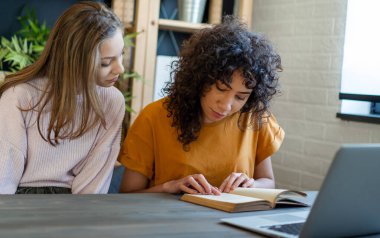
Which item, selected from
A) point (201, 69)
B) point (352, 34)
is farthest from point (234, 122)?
point (352, 34)

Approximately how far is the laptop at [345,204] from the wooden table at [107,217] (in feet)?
0.28

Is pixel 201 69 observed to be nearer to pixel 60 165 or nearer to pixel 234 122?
pixel 234 122

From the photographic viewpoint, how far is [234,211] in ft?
4.67

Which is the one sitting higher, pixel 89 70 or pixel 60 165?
pixel 89 70

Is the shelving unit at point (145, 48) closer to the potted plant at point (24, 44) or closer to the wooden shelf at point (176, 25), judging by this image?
the wooden shelf at point (176, 25)

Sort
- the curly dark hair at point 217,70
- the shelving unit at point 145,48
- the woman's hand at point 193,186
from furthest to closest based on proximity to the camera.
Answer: the shelving unit at point 145,48 < the curly dark hair at point 217,70 < the woman's hand at point 193,186

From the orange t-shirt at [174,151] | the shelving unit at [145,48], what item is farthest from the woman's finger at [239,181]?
the shelving unit at [145,48]

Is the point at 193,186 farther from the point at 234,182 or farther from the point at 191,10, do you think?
the point at 191,10

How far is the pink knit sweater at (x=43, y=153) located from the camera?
171 cm

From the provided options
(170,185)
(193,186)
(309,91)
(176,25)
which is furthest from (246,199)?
(176,25)

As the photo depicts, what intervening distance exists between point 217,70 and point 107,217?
23.9 inches

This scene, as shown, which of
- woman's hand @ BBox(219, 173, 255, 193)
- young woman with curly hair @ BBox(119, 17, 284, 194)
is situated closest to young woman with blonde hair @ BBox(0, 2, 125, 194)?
young woman with curly hair @ BBox(119, 17, 284, 194)

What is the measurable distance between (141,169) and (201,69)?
357 mm

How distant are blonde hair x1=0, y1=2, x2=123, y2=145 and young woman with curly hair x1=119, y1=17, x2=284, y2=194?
0.56 feet
